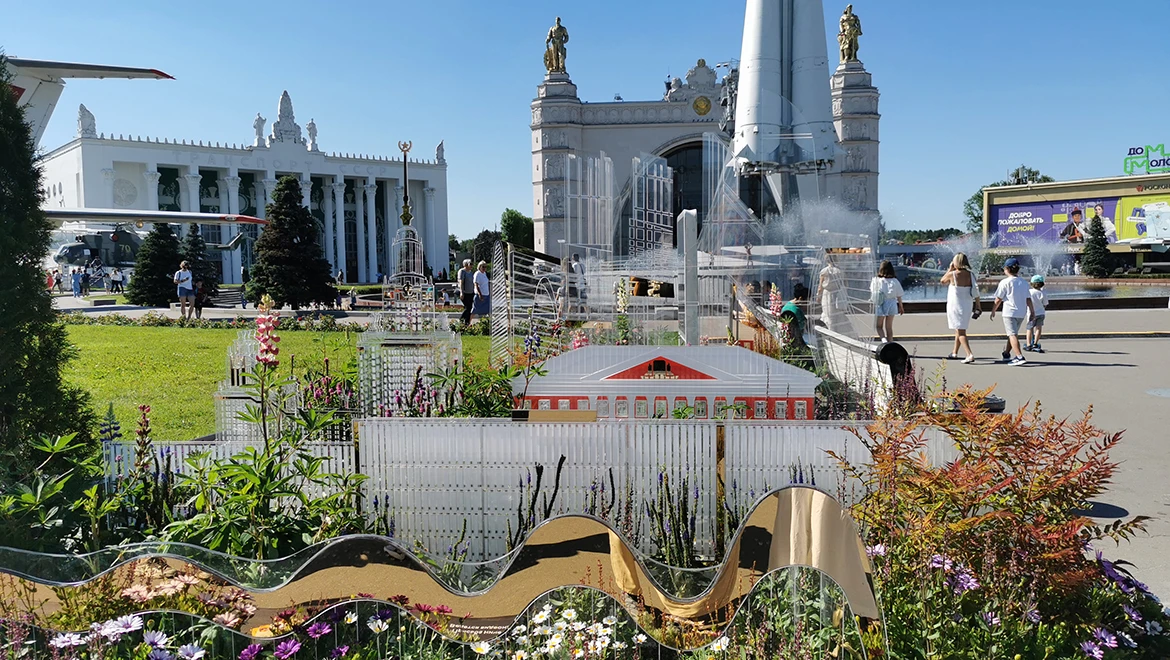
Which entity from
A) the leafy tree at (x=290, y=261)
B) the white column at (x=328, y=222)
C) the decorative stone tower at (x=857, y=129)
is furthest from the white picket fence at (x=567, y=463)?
the white column at (x=328, y=222)

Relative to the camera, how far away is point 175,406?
997 centimetres

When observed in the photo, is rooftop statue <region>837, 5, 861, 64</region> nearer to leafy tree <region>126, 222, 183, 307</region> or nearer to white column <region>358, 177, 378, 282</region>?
leafy tree <region>126, 222, 183, 307</region>

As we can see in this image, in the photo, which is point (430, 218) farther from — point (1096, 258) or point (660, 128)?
point (1096, 258)

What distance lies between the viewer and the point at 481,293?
813 inches

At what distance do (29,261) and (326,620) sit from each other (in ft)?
12.3

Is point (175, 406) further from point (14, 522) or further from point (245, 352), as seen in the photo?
point (14, 522)

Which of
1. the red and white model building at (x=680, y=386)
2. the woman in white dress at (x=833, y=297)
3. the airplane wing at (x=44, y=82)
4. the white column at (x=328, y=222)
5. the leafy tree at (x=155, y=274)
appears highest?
A: the white column at (x=328, y=222)

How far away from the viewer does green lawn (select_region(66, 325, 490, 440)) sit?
920 centimetres

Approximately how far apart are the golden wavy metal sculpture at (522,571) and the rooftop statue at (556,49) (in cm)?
4852

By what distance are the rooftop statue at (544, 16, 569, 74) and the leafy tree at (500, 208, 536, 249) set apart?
28768 millimetres

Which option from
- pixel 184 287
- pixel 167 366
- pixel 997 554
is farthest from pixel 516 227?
pixel 997 554

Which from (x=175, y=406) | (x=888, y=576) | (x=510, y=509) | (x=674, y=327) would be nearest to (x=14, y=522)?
(x=510, y=509)

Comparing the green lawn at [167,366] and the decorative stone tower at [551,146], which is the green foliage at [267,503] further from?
the decorative stone tower at [551,146]

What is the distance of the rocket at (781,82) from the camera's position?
30.1m
